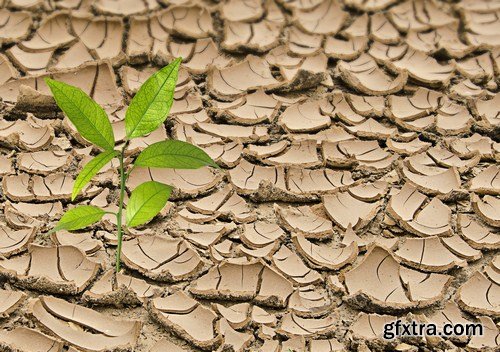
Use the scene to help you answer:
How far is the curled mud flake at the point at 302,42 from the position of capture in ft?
6.75

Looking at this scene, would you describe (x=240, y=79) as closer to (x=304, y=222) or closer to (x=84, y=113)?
(x=304, y=222)

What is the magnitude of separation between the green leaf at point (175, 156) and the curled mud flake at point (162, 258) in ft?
0.52

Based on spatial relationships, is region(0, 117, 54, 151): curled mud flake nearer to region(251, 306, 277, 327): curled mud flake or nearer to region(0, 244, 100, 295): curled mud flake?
region(0, 244, 100, 295): curled mud flake

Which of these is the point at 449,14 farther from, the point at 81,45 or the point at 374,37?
the point at 81,45

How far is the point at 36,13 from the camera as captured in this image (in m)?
2.13

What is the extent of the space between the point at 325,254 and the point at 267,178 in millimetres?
218

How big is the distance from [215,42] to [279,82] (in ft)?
0.71

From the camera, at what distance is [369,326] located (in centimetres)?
141

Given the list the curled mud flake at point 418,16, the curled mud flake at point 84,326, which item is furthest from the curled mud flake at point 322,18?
the curled mud flake at point 84,326

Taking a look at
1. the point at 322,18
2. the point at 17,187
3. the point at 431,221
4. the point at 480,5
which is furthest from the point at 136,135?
the point at 480,5

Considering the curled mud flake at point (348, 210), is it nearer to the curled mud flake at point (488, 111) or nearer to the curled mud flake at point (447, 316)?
the curled mud flake at point (447, 316)

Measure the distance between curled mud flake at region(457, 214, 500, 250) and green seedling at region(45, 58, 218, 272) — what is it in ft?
1.63

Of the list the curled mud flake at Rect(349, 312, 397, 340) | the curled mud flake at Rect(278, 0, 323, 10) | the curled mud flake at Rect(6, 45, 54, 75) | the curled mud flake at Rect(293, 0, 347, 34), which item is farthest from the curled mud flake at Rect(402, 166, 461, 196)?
the curled mud flake at Rect(6, 45, 54, 75)

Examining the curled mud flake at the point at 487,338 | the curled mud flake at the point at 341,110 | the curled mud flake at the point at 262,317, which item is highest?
the curled mud flake at the point at 341,110
